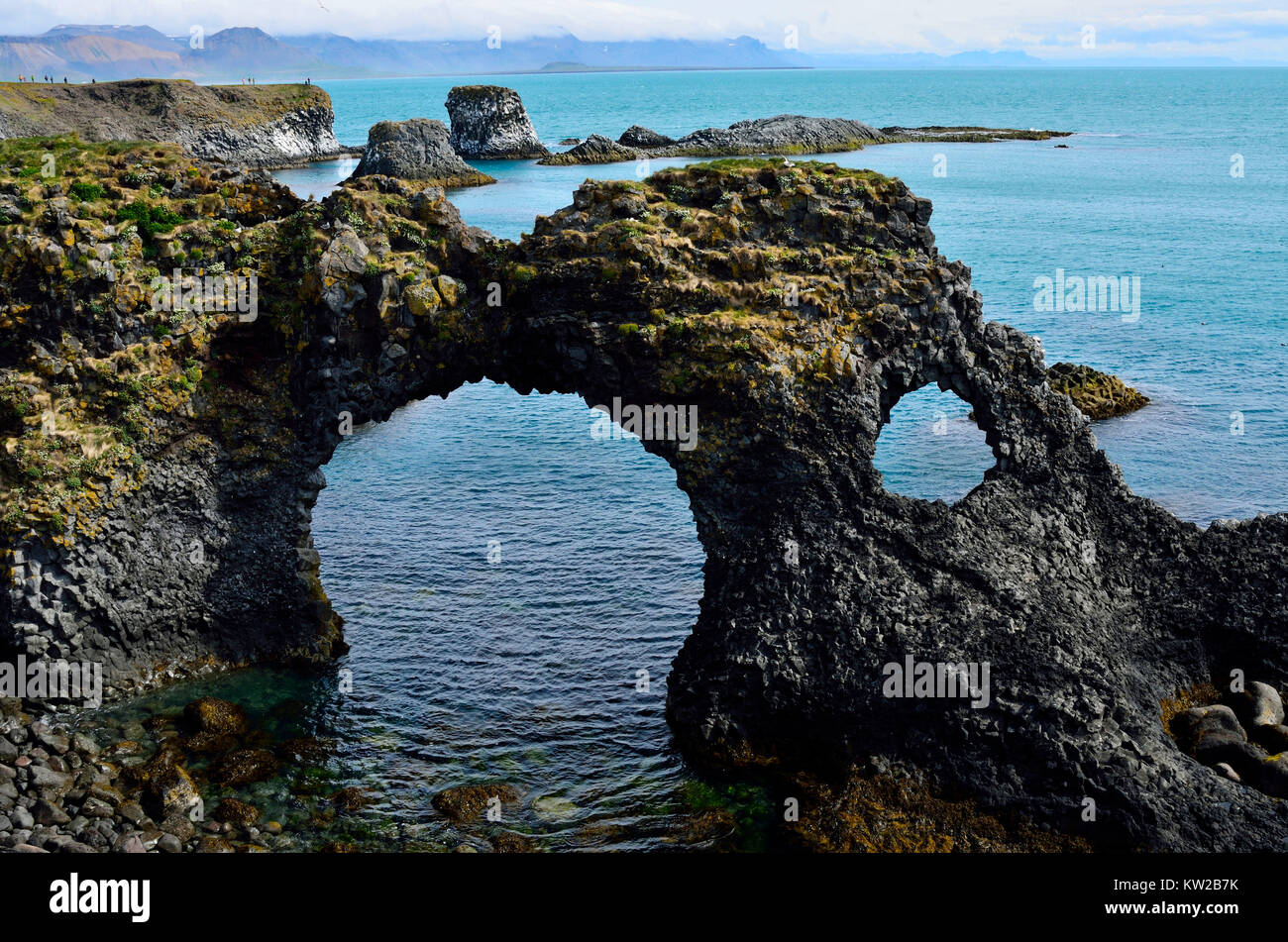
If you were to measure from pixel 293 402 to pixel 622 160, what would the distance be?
137860mm

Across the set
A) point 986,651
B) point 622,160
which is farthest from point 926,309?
point 622,160

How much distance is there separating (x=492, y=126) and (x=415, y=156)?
4090 cm

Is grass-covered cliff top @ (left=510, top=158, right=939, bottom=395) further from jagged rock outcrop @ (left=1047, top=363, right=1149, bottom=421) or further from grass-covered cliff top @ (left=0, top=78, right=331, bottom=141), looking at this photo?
grass-covered cliff top @ (left=0, top=78, right=331, bottom=141)

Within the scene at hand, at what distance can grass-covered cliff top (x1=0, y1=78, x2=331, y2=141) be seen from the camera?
134000 mm

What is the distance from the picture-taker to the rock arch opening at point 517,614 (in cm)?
3088

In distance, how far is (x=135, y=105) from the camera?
153375mm

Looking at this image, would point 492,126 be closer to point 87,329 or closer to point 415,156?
point 415,156

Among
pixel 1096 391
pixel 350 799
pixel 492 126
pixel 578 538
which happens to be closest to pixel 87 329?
pixel 350 799

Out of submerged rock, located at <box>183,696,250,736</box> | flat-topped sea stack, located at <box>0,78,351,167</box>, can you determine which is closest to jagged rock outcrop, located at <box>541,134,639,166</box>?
flat-topped sea stack, located at <box>0,78,351,167</box>

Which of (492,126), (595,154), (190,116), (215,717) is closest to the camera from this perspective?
(215,717)

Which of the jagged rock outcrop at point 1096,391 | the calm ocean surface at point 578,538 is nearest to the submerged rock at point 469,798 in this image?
the calm ocean surface at point 578,538

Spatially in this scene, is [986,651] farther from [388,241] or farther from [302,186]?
[302,186]

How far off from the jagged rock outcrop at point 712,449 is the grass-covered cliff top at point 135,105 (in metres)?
111
